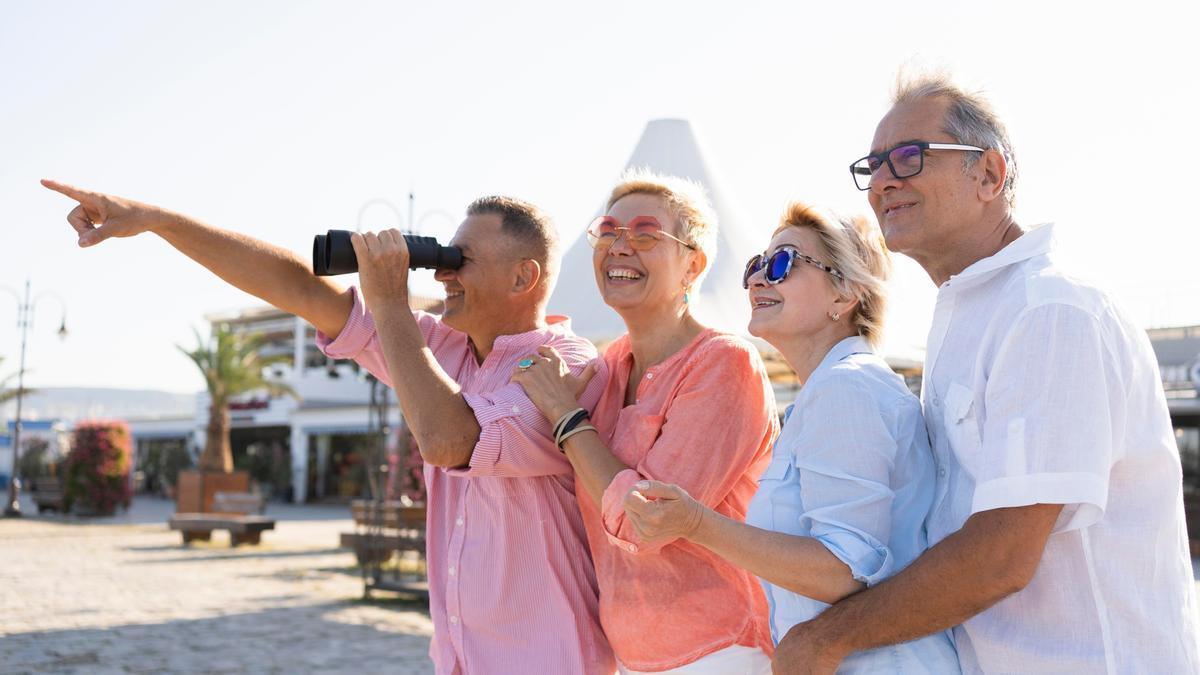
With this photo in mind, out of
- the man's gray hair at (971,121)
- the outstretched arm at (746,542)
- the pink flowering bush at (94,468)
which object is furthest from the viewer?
the pink flowering bush at (94,468)

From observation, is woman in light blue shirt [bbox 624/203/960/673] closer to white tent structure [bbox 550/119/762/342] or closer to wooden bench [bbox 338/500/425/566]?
white tent structure [bbox 550/119/762/342]

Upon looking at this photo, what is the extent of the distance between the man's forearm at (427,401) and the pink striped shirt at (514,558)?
1.4 inches

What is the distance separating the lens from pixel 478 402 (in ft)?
7.42

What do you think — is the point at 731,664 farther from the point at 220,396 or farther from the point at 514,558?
the point at 220,396

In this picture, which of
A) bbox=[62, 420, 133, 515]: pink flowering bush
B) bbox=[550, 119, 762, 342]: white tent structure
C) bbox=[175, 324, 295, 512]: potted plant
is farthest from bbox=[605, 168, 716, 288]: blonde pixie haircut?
bbox=[62, 420, 133, 515]: pink flowering bush

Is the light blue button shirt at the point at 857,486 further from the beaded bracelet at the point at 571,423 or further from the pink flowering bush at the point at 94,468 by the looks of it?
the pink flowering bush at the point at 94,468

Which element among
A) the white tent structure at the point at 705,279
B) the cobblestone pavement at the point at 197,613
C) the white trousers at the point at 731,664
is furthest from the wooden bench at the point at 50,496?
the white trousers at the point at 731,664

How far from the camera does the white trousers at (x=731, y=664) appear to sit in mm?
2059

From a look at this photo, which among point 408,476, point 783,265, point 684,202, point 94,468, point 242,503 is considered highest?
point 684,202

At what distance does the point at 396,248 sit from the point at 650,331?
58 centimetres

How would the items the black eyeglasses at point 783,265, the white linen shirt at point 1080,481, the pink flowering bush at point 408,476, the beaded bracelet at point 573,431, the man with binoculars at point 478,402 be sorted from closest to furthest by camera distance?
the white linen shirt at point 1080,481 → the black eyeglasses at point 783,265 → the beaded bracelet at point 573,431 → the man with binoculars at point 478,402 → the pink flowering bush at point 408,476

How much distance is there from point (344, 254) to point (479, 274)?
12.1 inches

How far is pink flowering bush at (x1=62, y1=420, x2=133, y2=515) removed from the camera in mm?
26719

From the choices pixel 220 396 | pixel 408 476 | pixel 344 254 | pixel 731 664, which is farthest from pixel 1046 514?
pixel 220 396
